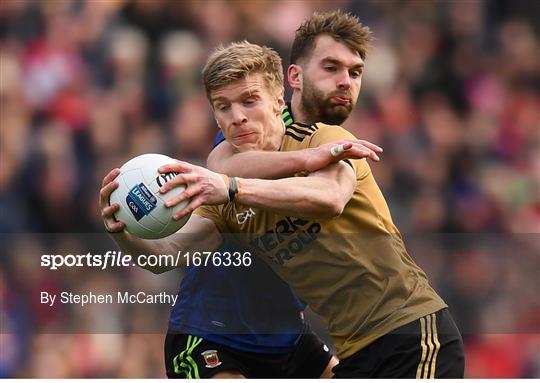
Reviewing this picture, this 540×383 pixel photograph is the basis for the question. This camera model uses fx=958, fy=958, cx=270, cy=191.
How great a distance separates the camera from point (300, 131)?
441cm

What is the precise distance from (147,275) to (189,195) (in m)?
2.03

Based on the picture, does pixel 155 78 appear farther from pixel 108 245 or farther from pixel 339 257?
pixel 339 257

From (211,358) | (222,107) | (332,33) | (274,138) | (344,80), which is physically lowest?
(211,358)

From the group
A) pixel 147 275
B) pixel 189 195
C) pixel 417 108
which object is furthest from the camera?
pixel 417 108

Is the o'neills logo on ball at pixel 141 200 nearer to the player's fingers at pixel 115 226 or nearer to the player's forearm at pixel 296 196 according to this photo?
the player's fingers at pixel 115 226

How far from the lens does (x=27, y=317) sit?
19.0 ft

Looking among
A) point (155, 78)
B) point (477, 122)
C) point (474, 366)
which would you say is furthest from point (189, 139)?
point (474, 366)

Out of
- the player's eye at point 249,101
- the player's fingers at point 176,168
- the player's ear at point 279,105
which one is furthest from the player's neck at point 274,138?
the player's fingers at point 176,168

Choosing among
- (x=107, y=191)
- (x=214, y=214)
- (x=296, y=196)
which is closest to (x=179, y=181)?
(x=107, y=191)

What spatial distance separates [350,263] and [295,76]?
1.35 meters

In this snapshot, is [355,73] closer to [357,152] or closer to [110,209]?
[357,152]

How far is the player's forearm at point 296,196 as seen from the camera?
398 cm

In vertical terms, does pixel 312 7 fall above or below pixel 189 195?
above

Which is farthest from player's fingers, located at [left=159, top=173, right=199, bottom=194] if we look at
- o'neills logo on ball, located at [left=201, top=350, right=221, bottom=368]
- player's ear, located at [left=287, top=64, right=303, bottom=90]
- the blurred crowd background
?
the blurred crowd background
